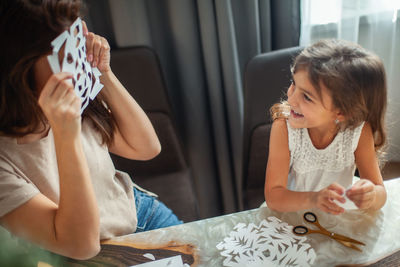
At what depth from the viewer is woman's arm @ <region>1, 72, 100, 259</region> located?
417 millimetres

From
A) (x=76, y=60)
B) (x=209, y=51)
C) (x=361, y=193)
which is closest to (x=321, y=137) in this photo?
(x=361, y=193)

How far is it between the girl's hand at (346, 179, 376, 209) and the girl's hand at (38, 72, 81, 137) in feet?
1.26

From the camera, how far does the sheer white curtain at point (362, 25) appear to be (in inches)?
28.3

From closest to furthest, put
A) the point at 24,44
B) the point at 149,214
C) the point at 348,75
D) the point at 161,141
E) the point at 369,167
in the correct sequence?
the point at 24,44 → the point at 348,75 → the point at 369,167 → the point at 149,214 → the point at 161,141

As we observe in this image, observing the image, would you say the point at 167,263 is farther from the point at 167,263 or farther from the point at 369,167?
the point at 369,167

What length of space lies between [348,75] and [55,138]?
40cm

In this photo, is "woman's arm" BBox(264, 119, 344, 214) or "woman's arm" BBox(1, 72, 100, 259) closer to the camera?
"woman's arm" BBox(1, 72, 100, 259)

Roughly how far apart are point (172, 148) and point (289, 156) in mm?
373

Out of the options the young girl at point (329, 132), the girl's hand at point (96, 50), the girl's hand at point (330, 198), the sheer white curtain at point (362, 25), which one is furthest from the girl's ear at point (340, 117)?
the girl's hand at point (96, 50)

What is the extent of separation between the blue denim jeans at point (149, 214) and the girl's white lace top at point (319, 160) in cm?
28

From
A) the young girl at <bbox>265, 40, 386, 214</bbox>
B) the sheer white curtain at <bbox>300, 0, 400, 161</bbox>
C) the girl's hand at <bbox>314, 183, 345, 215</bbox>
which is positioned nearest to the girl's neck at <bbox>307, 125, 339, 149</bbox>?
the young girl at <bbox>265, 40, 386, 214</bbox>

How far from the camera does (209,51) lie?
2.45 ft

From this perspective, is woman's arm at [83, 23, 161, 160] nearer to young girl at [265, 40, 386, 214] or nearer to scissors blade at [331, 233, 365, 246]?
young girl at [265, 40, 386, 214]

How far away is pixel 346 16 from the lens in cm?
74
